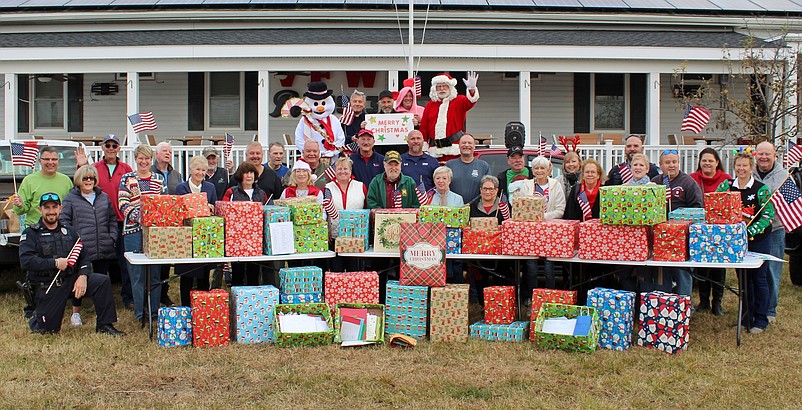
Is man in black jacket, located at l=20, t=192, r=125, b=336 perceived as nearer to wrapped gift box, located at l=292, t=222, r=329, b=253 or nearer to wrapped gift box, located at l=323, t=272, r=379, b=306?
wrapped gift box, located at l=292, t=222, r=329, b=253

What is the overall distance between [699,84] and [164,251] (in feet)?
46.7

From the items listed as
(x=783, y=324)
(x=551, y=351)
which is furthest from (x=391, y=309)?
(x=783, y=324)

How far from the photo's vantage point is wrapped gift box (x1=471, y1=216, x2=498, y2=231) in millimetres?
8180

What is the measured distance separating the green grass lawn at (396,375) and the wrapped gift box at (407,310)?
0.38 meters

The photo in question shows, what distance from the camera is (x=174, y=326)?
294 inches

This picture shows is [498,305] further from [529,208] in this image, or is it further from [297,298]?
[297,298]

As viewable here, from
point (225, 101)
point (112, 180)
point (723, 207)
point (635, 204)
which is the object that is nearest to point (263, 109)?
point (225, 101)

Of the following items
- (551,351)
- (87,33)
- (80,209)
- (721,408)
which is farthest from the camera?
(87,33)

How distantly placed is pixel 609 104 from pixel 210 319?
1336cm

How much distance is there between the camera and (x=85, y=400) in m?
5.88

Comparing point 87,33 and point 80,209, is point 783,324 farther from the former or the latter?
point 87,33

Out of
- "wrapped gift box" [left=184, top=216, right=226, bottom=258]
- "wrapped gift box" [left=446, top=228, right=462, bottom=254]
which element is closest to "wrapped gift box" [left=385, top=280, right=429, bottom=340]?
"wrapped gift box" [left=446, top=228, right=462, bottom=254]

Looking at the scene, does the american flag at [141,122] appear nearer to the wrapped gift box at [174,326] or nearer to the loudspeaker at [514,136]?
the wrapped gift box at [174,326]

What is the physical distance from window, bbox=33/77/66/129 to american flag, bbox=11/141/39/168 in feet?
31.7
